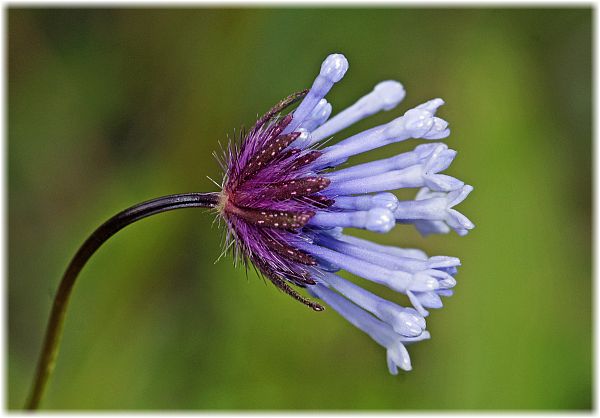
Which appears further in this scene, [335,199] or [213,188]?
[213,188]

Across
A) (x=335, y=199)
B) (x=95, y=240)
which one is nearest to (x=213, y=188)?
(x=95, y=240)

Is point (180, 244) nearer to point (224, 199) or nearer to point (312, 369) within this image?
point (312, 369)

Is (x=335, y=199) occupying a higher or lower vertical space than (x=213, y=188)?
lower

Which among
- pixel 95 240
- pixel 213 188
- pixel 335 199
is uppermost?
pixel 213 188

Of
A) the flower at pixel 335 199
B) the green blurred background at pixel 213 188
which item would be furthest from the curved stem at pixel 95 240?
the green blurred background at pixel 213 188

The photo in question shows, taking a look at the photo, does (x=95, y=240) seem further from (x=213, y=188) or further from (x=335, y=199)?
(x=213, y=188)

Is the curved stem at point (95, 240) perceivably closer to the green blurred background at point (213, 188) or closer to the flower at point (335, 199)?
the flower at point (335, 199)
